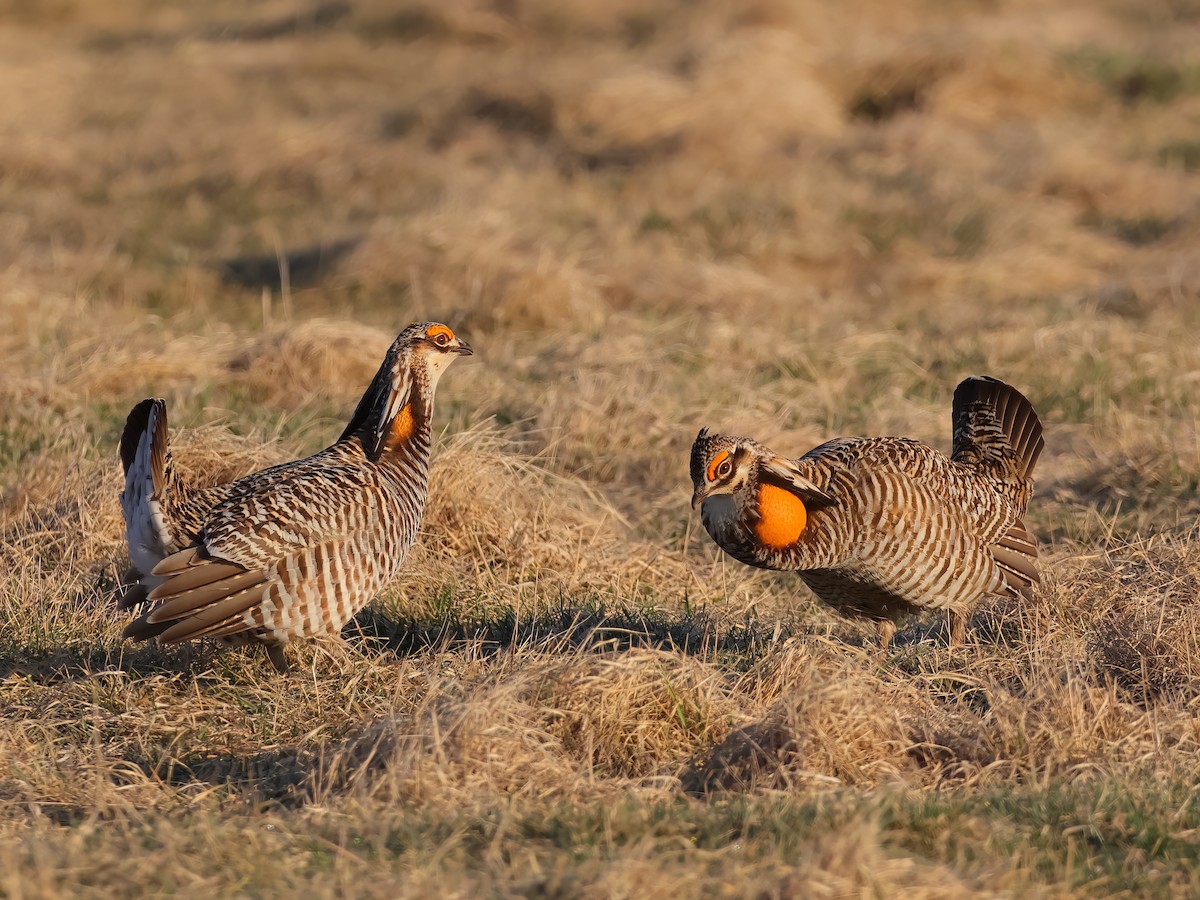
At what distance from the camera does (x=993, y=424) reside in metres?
5.20

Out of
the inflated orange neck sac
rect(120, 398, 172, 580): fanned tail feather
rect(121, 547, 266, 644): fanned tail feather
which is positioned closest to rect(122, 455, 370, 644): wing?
rect(121, 547, 266, 644): fanned tail feather

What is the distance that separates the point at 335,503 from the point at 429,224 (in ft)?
17.6

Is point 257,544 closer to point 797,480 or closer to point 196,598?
point 196,598

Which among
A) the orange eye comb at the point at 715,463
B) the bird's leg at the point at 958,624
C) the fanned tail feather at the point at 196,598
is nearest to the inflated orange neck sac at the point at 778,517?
the orange eye comb at the point at 715,463

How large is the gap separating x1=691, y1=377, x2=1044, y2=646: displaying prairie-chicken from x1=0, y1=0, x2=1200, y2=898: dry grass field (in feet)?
0.56

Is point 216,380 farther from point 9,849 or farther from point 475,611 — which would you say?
point 9,849

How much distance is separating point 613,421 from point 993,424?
1.86 metres

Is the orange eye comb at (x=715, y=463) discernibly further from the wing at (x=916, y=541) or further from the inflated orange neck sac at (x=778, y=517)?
the wing at (x=916, y=541)

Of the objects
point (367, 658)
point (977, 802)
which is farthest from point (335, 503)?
point (977, 802)

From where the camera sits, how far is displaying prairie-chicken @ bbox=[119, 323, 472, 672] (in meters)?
4.16

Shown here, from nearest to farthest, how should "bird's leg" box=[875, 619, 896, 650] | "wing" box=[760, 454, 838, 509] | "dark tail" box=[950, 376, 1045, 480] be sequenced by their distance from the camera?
1. "wing" box=[760, 454, 838, 509]
2. "bird's leg" box=[875, 619, 896, 650]
3. "dark tail" box=[950, 376, 1045, 480]

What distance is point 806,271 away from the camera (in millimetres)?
10188

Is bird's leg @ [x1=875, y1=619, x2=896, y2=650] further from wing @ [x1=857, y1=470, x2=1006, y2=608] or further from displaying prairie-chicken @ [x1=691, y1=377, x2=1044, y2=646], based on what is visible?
wing @ [x1=857, y1=470, x2=1006, y2=608]

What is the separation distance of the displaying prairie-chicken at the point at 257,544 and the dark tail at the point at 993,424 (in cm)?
179
